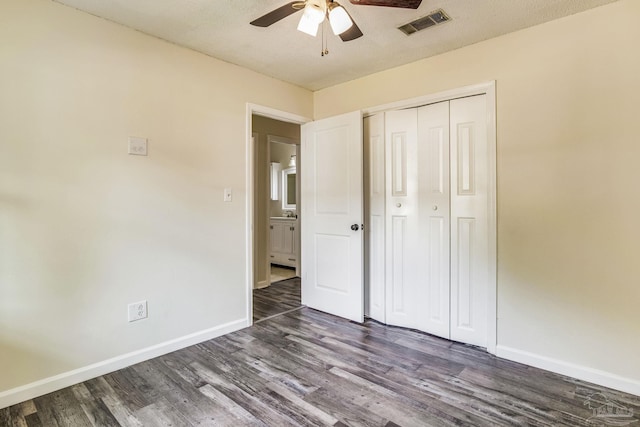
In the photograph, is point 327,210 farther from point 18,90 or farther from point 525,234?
point 18,90

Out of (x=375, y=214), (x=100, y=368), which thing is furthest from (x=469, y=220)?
(x=100, y=368)

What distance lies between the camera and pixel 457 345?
2619mm

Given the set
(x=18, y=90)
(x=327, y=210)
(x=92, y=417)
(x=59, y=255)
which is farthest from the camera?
(x=327, y=210)

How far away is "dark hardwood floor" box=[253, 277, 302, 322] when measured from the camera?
343 centimetres

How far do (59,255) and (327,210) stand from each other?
2197 mm

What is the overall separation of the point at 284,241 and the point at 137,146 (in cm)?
355

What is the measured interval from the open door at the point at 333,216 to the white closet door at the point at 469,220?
0.83 m

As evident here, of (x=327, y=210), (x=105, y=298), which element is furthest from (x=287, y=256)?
(x=105, y=298)

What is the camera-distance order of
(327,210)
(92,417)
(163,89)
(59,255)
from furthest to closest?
(327,210), (163,89), (59,255), (92,417)

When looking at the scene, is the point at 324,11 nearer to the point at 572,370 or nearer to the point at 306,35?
the point at 306,35

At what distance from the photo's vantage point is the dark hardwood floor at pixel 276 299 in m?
3.43

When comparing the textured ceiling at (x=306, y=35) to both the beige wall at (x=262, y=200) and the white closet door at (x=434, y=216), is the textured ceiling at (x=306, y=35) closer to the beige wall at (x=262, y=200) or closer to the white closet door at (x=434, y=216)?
the white closet door at (x=434, y=216)

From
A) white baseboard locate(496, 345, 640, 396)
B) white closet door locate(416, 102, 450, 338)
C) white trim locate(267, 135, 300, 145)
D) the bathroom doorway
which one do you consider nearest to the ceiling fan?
white closet door locate(416, 102, 450, 338)

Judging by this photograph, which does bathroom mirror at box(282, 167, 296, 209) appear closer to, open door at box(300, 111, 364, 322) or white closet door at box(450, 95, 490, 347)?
open door at box(300, 111, 364, 322)
